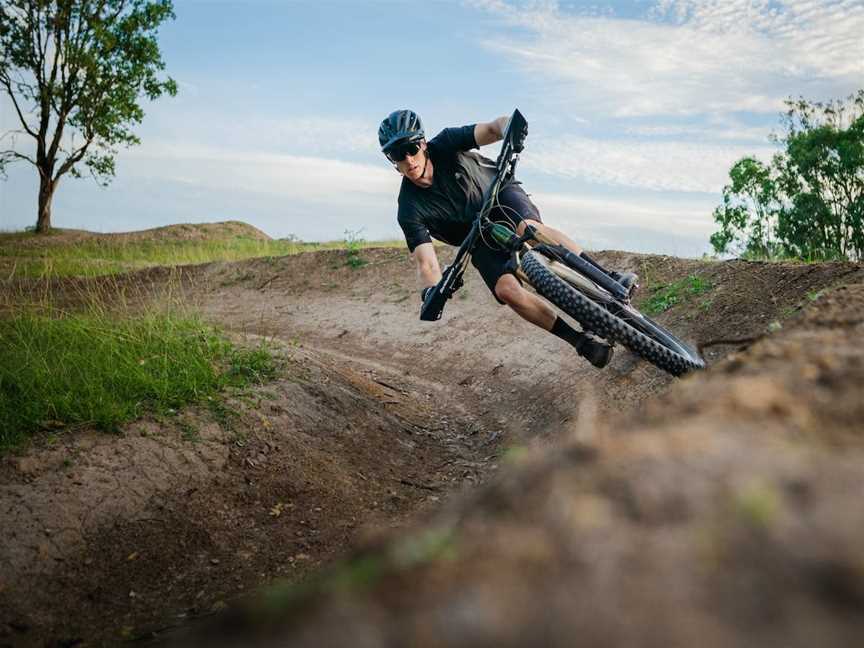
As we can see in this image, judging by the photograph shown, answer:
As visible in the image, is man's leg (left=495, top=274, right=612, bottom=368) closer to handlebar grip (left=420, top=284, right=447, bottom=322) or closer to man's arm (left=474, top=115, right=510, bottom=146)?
handlebar grip (left=420, top=284, right=447, bottom=322)

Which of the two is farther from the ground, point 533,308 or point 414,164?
point 414,164

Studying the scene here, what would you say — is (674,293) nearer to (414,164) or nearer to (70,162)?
(414,164)

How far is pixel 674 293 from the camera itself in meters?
9.77

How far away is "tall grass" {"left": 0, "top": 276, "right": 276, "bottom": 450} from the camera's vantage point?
5918 millimetres

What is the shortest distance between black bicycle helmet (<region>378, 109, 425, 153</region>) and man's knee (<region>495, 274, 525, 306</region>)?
1.50m

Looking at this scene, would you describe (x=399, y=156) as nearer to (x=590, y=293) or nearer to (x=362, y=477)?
(x=590, y=293)

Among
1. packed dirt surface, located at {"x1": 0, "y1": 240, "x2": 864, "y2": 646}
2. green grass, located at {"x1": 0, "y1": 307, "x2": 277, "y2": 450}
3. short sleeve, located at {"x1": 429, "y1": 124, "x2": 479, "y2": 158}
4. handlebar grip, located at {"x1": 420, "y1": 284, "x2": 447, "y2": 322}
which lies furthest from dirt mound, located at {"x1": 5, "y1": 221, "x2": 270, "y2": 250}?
handlebar grip, located at {"x1": 420, "y1": 284, "x2": 447, "y2": 322}

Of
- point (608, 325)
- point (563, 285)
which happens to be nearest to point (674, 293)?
point (608, 325)

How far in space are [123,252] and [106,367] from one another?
21507mm

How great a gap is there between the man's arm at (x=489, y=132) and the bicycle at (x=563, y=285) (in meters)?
0.40

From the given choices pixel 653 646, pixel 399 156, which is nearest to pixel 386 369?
pixel 399 156

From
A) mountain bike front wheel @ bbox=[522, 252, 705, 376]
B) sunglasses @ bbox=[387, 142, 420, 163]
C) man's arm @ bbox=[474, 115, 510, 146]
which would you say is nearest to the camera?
mountain bike front wheel @ bbox=[522, 252, 705, 376]

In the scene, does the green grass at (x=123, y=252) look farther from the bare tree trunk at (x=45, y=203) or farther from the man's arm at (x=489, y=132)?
Result: the man's arm at (x=489, y=132)

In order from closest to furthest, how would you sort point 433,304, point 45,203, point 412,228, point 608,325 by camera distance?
point 608,325 < point 433,304 < point 412,228 < point 45,203
